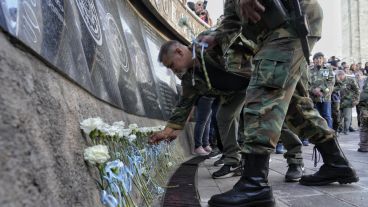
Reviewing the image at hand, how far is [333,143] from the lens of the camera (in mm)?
3146

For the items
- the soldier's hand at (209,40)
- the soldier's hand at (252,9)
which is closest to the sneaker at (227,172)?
the soldier's hand at (209,40)

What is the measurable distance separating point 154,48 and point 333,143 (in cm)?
411

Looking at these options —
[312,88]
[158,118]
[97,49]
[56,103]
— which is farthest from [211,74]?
[312,88]

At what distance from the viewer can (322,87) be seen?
916cm

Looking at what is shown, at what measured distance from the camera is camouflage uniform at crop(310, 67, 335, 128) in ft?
29.6

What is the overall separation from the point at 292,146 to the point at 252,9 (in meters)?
1.61

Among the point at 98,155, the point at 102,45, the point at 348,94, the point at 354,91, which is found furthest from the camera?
the point at 348,94

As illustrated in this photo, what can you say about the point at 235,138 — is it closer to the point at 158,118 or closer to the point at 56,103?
the point at 158,118

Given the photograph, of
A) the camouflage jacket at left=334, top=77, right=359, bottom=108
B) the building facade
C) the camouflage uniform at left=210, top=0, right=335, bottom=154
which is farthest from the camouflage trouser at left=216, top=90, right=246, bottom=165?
the building facade

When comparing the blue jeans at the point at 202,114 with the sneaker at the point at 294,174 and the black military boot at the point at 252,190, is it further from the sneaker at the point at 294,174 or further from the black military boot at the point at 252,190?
the black military boot at the point at 252,190

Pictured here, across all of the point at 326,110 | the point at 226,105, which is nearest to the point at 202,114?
the point at 226,105

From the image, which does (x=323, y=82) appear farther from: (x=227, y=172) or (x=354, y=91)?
(x=227, y=172)

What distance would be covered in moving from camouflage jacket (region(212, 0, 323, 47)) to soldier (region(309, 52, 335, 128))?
19.9 ft

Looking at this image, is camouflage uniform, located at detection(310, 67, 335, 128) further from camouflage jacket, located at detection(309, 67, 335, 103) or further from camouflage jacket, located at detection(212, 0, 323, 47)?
camouflage jacket, located at detection(212, 0, 323, 47)
